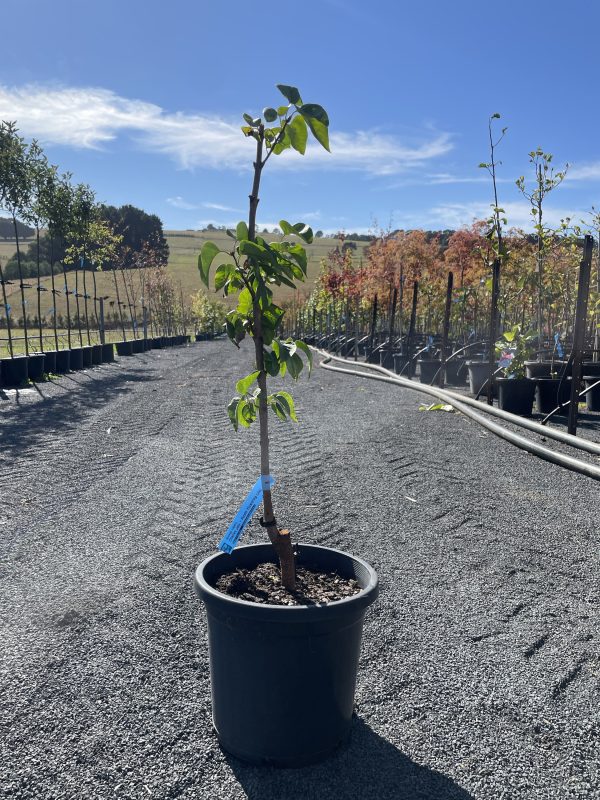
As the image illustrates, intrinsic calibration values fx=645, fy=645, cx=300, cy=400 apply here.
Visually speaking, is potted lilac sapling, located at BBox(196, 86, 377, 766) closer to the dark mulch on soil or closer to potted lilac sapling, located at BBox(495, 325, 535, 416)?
Result: the dark mulch on soil

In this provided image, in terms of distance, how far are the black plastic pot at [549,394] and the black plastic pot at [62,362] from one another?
10.9 metres

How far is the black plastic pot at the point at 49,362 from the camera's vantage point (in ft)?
47.5

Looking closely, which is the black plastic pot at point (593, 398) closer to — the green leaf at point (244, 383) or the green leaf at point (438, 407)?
the green leaf at point (438, 407)

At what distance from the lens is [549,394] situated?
919 centimetres

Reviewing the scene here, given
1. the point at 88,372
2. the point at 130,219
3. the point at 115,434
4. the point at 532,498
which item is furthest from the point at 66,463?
the point at 130,219

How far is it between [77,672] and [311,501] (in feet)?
8.13

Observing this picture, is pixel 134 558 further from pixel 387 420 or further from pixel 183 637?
pixel 387 420

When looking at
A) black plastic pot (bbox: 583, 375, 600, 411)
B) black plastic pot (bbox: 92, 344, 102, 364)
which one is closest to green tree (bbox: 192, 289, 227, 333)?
black plastic pot (bbox: 92, 344, 102, 364)

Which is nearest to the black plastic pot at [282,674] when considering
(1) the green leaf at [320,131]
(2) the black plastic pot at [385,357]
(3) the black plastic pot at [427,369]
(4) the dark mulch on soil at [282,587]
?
(4) the dark mulch on soil at [282,587]

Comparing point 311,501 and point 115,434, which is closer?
point 311,501

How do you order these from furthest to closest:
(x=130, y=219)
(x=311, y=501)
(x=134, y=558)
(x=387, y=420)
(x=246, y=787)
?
(x=130, y=219) < (x=387, y=420) < (x=311, y=501) < (x=134, y=558) < (x=246, y=787)

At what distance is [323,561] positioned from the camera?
2500 mm

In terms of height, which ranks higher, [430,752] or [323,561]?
[323,561]

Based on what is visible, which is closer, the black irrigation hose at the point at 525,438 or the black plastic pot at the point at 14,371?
the black irrigation hose at the point at 525,438
